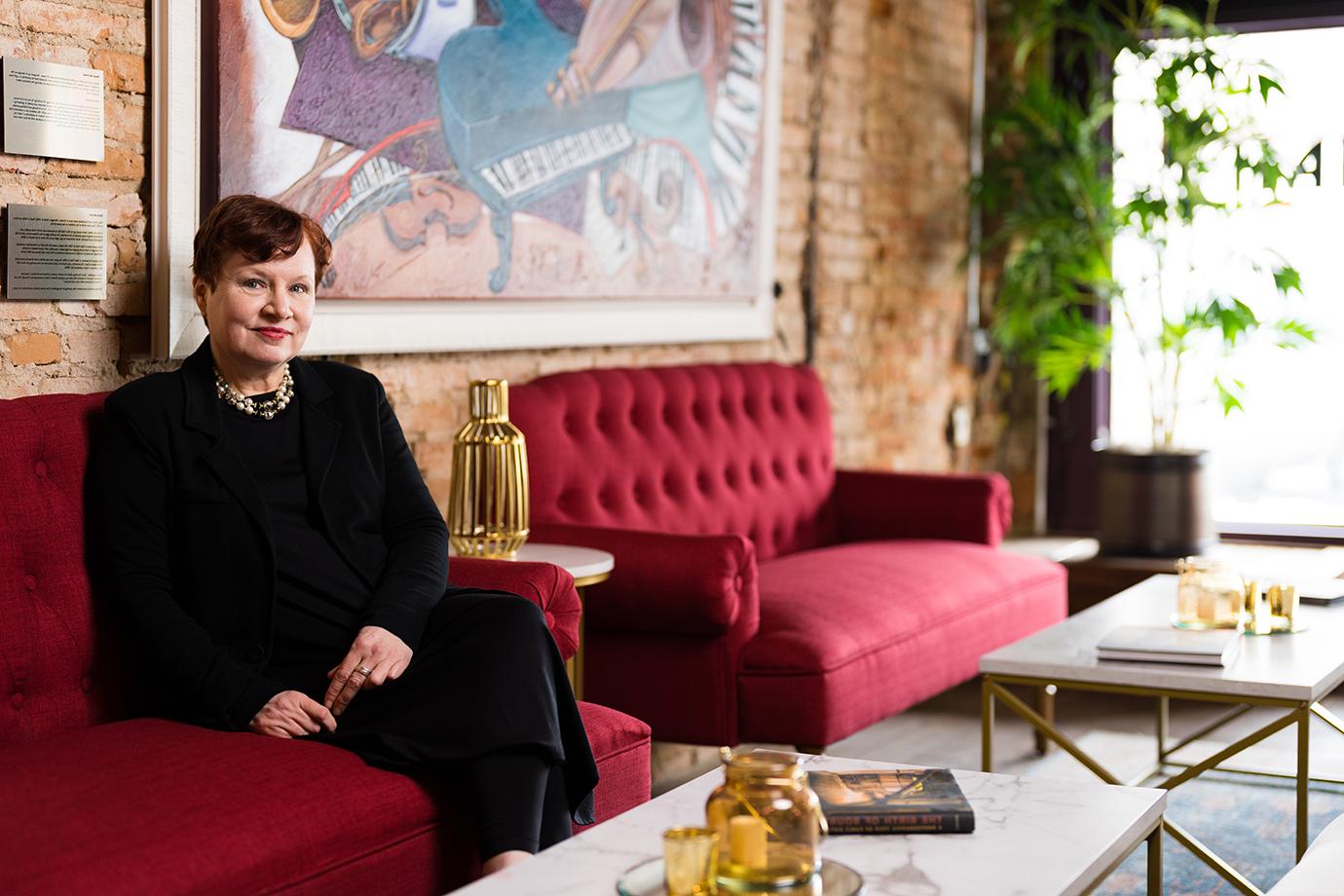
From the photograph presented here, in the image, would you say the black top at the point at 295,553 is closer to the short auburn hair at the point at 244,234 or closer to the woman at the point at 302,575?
the woman at the point at 302,575

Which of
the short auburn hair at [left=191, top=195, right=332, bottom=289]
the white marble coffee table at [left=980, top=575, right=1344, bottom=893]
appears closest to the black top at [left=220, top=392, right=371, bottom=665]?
the short auburn hair at [left=191, top=195, right=332, bottom=289]

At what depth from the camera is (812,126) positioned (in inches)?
199

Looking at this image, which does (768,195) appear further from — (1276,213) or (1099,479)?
(1276,213)

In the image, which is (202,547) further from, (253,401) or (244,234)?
(244,234)

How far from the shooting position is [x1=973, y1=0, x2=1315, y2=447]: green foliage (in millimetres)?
5109

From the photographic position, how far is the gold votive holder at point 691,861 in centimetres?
168

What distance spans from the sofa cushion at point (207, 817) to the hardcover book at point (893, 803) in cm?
55

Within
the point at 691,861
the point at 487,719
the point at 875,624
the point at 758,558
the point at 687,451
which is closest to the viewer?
the point at 691,861

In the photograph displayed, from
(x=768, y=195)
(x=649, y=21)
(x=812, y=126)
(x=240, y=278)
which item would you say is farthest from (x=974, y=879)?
(x=812, y=126)

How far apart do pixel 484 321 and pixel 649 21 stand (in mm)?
1023

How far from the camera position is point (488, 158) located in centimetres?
368

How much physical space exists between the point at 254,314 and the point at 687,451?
166 cm

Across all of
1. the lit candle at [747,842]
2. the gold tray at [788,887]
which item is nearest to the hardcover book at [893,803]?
the gold tray at [788,887]

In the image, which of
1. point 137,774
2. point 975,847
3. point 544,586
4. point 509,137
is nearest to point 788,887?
point 975,847
